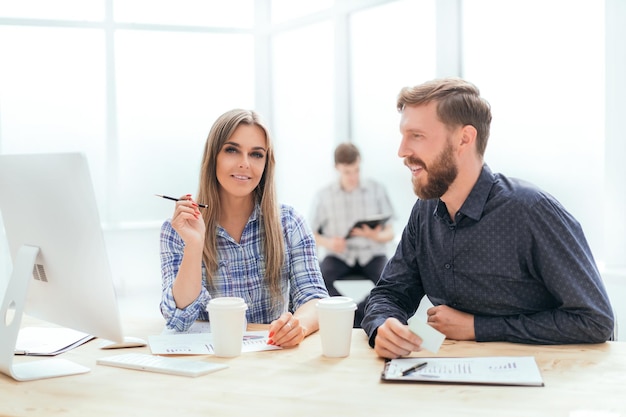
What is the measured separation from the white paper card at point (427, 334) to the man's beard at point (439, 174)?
47 centimetres

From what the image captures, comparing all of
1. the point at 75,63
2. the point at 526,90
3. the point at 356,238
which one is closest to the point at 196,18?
the point at 75,63

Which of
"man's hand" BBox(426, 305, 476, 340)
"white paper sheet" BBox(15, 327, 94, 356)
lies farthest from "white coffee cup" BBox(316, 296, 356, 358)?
"white paper sheet" BBox(15, 327, 94, 356)

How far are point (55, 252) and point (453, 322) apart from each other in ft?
3.19

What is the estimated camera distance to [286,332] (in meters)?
1.61

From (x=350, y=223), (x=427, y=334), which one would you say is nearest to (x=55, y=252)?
(x=427, y=334)

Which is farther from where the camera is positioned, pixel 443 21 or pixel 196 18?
pixel 196 18

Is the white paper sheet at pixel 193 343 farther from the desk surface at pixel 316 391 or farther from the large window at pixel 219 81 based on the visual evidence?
the large window at pixel 219 81

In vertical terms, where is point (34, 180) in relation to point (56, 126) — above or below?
below

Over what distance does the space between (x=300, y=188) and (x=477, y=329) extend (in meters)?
4.01

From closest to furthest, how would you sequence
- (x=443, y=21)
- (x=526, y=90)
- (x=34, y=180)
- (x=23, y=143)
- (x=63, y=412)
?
(x=63, y=412), (x=34, y=180), (x=526, y=90), (x=443, y=21), (x=23, y=143)

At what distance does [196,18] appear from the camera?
556 centimetres

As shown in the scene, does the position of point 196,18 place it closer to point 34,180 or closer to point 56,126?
point 56,126

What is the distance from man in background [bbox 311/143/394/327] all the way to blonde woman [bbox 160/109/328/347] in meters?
2.28

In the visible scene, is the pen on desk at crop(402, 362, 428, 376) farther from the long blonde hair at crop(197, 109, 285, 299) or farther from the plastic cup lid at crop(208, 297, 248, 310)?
the long blonde hair at crop(197, 109, 285, 299)
